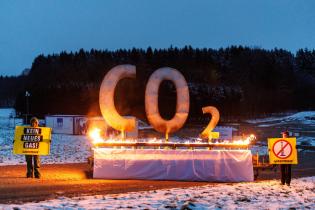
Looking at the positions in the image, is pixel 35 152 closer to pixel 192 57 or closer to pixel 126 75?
pixel 126 75

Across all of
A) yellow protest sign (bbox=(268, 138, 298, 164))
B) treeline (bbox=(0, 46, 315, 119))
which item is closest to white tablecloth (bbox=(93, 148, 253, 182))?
yellow protest sign (bbox=(268, 138, 298, 164))

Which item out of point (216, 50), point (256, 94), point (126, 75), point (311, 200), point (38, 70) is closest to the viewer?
point (311, 200)

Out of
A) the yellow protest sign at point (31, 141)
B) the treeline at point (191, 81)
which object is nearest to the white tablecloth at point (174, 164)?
the yellow protest sign at point (31, 141)

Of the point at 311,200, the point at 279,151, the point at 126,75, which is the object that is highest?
the point at 126,75

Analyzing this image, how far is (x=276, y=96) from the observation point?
104 m

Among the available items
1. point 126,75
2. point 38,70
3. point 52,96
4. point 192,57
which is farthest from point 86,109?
point 126,75

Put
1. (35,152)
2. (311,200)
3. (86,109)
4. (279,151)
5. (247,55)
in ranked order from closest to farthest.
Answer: (311,200) → (279,151) → (35,152) → (86,109) → (247,55)

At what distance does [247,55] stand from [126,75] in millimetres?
111573

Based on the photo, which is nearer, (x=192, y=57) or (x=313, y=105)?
(x=313, y=105)

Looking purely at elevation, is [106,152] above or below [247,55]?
below

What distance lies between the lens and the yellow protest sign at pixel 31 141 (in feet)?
50.6

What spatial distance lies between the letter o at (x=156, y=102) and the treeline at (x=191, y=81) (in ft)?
174

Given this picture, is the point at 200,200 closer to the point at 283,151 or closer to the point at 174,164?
the point at 283,151

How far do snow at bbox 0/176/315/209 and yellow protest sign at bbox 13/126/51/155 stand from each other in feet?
15.3
